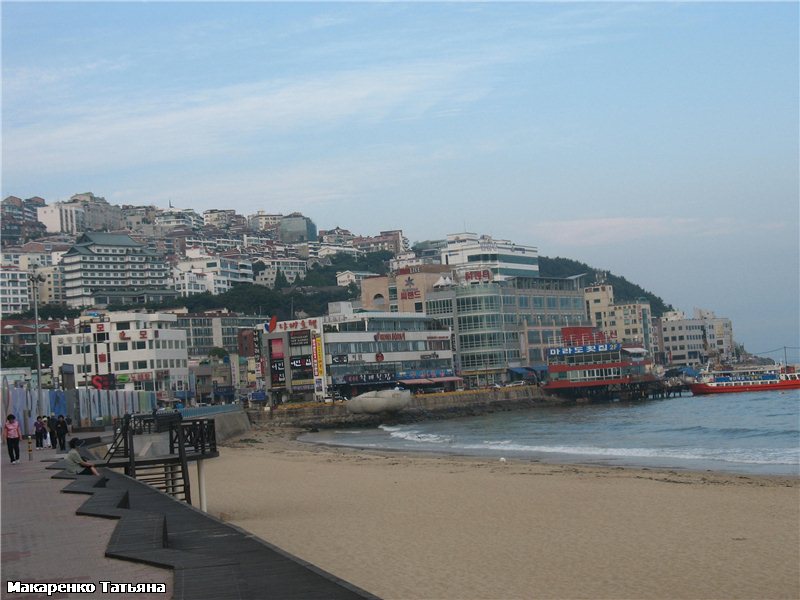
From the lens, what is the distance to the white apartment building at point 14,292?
188m

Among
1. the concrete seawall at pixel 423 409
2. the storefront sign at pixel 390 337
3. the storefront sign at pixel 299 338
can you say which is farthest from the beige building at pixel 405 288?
the storefront sign at pixel 299 338

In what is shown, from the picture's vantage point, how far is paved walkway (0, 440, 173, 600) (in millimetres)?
10750

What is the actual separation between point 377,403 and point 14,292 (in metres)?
127

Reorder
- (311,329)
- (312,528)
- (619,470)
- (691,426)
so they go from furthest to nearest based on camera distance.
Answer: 1. (311,329)
2. (691,426)
3. (619,470)
4. (312,528)

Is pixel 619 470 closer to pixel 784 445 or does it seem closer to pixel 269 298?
pixel 784 445

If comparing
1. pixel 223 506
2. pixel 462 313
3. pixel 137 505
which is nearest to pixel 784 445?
pixel 223 506

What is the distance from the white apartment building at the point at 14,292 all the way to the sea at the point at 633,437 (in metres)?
126

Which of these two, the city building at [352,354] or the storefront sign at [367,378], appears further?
the storefront sign at [367,378]

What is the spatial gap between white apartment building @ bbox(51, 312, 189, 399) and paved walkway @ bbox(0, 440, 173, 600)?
8327 cm

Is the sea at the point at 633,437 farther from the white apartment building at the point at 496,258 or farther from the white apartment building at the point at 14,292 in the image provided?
the white apartment building at the point at 14,292

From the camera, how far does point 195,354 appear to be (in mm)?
152875

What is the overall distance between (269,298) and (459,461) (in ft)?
485

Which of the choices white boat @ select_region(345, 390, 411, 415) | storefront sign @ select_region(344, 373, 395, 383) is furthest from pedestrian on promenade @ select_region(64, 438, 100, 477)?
storefront sign @ select_region(344, 373, 395, 383)

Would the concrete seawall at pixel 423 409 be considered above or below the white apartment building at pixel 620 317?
below
